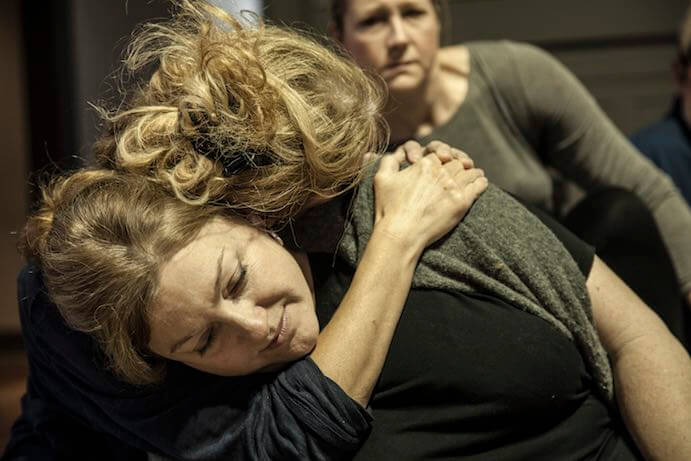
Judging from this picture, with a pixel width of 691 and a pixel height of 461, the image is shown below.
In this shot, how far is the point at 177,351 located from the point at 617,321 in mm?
584

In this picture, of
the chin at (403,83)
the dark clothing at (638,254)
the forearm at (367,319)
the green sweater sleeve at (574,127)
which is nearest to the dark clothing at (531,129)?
the green sweater sleeve at (574,127)

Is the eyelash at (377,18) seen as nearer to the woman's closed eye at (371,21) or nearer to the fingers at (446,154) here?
the woman's closed eye at (371,21)

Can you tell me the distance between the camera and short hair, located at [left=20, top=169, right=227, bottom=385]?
3.27 feet

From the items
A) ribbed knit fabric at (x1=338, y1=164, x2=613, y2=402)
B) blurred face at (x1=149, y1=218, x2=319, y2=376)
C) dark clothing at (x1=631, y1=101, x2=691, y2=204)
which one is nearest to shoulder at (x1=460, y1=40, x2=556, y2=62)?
dark clothing at (x1=631, y1=101, x2=691, y2=204)

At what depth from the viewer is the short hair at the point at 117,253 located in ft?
3.27

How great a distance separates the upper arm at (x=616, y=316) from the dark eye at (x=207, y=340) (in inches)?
20.0

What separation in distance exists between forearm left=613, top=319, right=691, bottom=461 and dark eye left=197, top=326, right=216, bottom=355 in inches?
21.6

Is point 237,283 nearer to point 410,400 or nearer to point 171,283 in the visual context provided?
point 171,283

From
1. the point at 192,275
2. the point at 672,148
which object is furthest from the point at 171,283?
the point at 672,148

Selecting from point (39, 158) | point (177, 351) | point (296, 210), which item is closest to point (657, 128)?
point (296, 210)

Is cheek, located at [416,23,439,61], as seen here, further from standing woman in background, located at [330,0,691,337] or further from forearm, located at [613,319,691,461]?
forearm, located at [613,319,691,461]

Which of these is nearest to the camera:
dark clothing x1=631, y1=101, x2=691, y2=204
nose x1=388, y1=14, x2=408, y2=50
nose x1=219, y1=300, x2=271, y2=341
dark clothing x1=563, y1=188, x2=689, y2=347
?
nose x1=219, y1=300, x2=271, y2=341

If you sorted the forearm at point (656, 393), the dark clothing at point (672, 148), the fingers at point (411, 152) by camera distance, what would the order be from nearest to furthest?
1. the forearm at point (656, 393)
2. the fingers at point (411, 152)
3. the dark clothing at point (672, 148)

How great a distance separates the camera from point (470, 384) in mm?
1066
